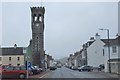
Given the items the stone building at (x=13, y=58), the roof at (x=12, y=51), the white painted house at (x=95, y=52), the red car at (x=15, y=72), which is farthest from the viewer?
the white painted house at (x=95, y=52)

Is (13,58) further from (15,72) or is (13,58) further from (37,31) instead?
(15,72)

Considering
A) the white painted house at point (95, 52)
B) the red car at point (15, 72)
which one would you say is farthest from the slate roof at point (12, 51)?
the red car at point (15, 72)

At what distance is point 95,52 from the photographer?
109 meters

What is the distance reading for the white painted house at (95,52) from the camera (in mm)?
107125

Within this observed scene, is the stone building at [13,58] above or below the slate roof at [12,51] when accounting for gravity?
below

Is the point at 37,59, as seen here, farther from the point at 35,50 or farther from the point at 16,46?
the point at 16,46

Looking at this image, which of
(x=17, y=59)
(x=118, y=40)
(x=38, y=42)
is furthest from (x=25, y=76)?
(x=38, y=42)

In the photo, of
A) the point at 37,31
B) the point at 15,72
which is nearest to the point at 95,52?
the point at 37,31

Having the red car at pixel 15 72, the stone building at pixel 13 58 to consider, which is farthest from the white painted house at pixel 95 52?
the red car at pixel 15 72

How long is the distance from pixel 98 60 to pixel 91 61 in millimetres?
2447

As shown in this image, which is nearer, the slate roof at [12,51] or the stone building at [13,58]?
the stone building at [13,58]

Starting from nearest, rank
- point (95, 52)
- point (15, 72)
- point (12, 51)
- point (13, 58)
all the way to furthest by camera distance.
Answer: point (15, 72)
point (13, 58)
point (12, 51)
point (95, 52)

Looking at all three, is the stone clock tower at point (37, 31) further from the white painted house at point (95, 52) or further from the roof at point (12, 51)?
the white painted house at point (95, 52)

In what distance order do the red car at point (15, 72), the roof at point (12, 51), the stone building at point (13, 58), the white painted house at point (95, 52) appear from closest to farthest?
the red car at point (15, 72) < the stone building at point (13, 58) < the roof at point (12, 51) < the white painted house at point (95, 52)
